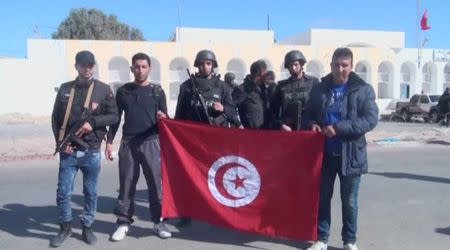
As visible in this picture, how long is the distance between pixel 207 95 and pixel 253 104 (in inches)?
30.6

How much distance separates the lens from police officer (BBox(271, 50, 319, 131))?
6.03 m

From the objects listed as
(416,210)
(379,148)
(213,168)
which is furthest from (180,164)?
(379,148)

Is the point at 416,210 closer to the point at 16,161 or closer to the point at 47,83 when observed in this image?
the point at 16,161

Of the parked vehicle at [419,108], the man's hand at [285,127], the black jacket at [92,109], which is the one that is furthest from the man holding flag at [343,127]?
the parked vehicle at [419,108]

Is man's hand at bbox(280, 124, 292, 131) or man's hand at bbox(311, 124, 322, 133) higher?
man's hand at bbox(311, 124, 322, 133)

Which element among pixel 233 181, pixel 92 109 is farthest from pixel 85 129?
pixel 233 181

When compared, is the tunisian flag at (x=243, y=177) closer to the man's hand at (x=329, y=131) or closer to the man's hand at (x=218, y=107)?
the man's hand at (x=329, y=131)

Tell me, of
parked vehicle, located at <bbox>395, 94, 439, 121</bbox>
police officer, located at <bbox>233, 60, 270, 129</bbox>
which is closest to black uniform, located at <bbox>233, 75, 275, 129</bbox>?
police officer, located at <bbox>233, 60, 270, 129</bbox>

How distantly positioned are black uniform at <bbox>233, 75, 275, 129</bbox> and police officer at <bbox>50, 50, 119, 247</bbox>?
1.66 meters

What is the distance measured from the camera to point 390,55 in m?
43.8

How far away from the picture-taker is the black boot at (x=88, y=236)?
18.8 feet

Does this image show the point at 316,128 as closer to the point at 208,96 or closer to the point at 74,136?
the point at 208,96

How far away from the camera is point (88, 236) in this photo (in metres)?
5.77

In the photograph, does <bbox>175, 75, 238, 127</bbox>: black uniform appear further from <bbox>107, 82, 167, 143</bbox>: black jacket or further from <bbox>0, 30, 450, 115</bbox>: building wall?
<bbox>0, 30, 450, 115</bbox>: building wall
